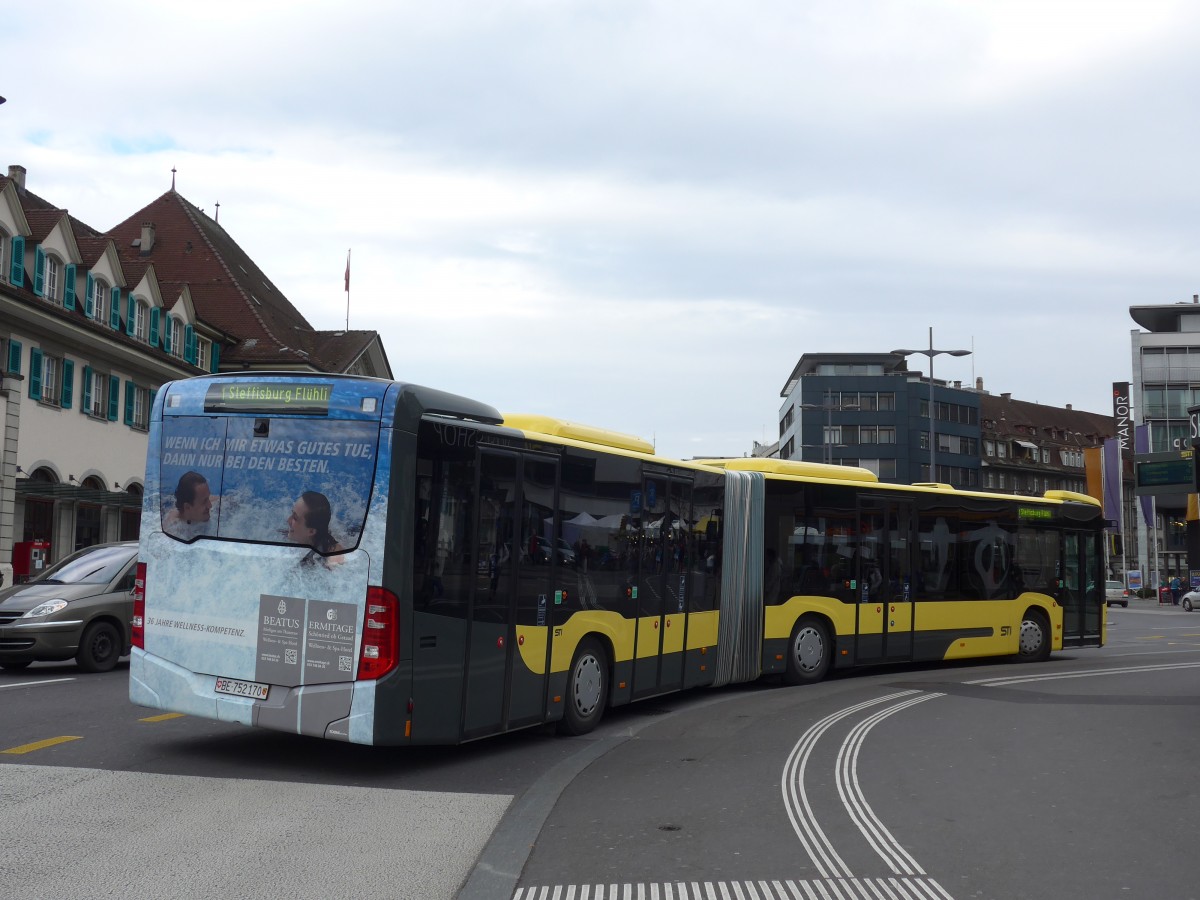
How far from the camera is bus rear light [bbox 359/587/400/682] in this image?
29.5 feet

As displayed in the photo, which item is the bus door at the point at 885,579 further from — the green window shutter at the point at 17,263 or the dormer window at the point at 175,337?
the dormer window at the point at 175,337

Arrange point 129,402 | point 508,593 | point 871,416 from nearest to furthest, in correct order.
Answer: point 508,593
point 129,402
point 871,416

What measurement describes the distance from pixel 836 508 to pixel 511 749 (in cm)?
798

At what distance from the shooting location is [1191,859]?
7059mm

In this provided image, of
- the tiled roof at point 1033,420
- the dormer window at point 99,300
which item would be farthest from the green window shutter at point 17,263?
the tiled roof at point 1033,420

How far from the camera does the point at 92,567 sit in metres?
17.0

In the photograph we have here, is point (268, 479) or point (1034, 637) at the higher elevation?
point (268, 479)

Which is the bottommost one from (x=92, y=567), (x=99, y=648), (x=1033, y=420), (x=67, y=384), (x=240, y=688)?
(x=99, y=648)

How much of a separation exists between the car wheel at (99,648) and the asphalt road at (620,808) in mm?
2515

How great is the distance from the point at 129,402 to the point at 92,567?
26.3 metres

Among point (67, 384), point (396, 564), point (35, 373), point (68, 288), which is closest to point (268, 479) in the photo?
point (396, 564)

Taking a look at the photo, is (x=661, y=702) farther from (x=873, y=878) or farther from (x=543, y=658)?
(x=873, y=878)

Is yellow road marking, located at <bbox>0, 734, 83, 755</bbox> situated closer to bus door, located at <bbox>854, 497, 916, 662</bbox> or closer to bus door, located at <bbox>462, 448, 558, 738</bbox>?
bus door, located at <bbox>462, 448, 558, 738</bbox>

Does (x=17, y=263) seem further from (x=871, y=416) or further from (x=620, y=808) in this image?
(x=871, y=416)
